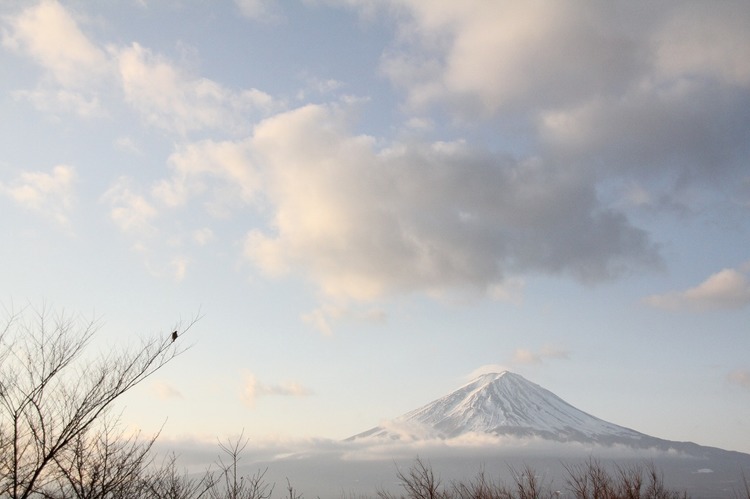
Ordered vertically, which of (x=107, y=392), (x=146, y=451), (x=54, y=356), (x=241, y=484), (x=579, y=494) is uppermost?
(x=54, y=356)

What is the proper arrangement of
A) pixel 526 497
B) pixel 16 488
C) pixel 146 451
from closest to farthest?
1. pixel 16 488
2. pixel 146 451
3. pixel 526 497

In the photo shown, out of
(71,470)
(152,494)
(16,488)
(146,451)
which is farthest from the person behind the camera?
(152,494)

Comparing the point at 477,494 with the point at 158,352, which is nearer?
the point at 158,352

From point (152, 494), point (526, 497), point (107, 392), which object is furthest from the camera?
point (526, 497)

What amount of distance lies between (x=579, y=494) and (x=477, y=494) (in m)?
3.67

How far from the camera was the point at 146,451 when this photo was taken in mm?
11523

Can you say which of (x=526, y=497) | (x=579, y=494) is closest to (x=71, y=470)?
(x=526, y=497)

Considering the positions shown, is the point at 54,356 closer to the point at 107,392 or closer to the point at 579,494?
the point at 107,392

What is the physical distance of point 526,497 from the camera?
19219 mm

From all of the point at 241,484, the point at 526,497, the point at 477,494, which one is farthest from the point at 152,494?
the point at 526,497

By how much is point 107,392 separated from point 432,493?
1142 cm

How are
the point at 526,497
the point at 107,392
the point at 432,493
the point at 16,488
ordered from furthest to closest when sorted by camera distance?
the point at 526,497, the point at 432,493, the point at 107,392, the point at 16,488

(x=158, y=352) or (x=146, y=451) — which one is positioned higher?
(x=158, y=352)

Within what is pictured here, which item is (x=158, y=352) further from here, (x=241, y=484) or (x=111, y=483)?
(x=241, y=484)
